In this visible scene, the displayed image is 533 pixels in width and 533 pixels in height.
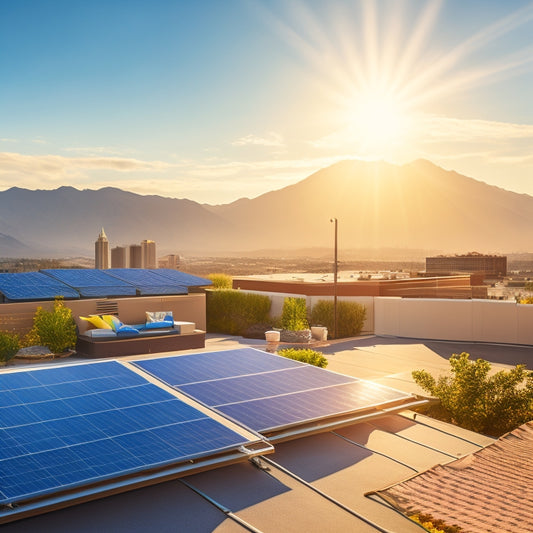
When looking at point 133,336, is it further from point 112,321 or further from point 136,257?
point 136,257

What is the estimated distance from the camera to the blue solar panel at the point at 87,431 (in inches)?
173

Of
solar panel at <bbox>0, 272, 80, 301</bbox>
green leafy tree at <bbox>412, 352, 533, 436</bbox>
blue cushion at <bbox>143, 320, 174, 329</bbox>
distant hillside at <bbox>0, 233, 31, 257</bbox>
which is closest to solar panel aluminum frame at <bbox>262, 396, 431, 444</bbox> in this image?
green leafy tree at <bbox>412, 352, 533, 436</bbox>

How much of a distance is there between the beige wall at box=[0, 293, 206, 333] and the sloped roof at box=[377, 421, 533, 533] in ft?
37.3

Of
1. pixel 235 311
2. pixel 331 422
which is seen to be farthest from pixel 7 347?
pixel 331 422

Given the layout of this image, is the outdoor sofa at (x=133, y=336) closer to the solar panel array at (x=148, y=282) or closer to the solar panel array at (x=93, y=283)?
the solar panel array at (x=93, y=283)

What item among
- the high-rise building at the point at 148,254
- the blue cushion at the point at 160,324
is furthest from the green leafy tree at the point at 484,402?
the high-rise building at the point at 148,254

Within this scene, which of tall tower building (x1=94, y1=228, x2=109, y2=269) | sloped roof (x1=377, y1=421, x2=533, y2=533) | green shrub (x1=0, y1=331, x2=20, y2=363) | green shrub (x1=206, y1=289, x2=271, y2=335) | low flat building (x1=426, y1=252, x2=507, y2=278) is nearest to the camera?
sloped roof (x1=377, y1=421, x2=533, y2=533)

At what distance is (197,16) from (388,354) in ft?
60.6

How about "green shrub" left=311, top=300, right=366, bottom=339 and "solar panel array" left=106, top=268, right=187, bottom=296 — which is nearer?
"solar panel array" left=106, top=268, right=187, bottom=296

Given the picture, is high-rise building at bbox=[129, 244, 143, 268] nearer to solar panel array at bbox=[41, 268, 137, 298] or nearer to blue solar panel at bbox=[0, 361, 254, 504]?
solar panel array at bbox=[41, 268, 137, 298]

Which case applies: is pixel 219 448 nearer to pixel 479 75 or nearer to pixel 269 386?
pixel 269 386

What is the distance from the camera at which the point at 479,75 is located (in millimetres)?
33281

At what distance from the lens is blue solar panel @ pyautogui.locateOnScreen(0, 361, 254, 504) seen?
439 cm

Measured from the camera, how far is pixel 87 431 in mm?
5164
